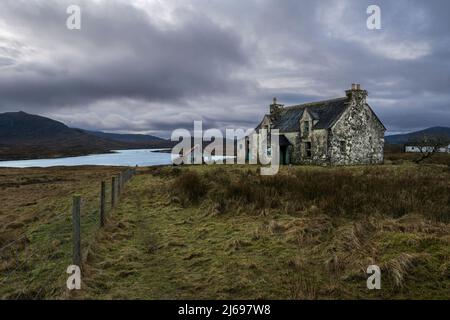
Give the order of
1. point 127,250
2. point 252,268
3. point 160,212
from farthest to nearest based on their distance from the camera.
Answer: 1. point 160,212
2. point 127,250
3. point 252,268

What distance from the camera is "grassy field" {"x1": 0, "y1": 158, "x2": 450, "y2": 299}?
579 centimetres

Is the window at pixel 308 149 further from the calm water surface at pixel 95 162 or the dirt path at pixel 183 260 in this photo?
the calm water surface at pixel 95 162

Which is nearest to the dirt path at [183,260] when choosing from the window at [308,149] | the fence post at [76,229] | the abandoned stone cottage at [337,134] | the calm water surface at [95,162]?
the fence post at [76,229]

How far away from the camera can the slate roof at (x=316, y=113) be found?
108ft

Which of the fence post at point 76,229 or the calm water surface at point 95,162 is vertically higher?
the fence post at point 76,229

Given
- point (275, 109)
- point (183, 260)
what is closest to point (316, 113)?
point (275, 109)

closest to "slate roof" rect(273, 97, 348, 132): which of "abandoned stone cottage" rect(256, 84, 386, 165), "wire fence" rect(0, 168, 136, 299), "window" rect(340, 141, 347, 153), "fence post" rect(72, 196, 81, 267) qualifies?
"abandoned stone cottage" rect(256, 84, 386, 165)

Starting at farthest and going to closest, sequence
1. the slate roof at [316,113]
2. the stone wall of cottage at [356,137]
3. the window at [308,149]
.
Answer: the window at [308,149]
the slate roof at [316,113]
the stone wall of cottage at [356,137]

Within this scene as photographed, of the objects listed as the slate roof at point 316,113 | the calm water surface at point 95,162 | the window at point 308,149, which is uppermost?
the slate roof at point 316,113

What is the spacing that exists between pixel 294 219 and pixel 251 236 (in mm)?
1667
